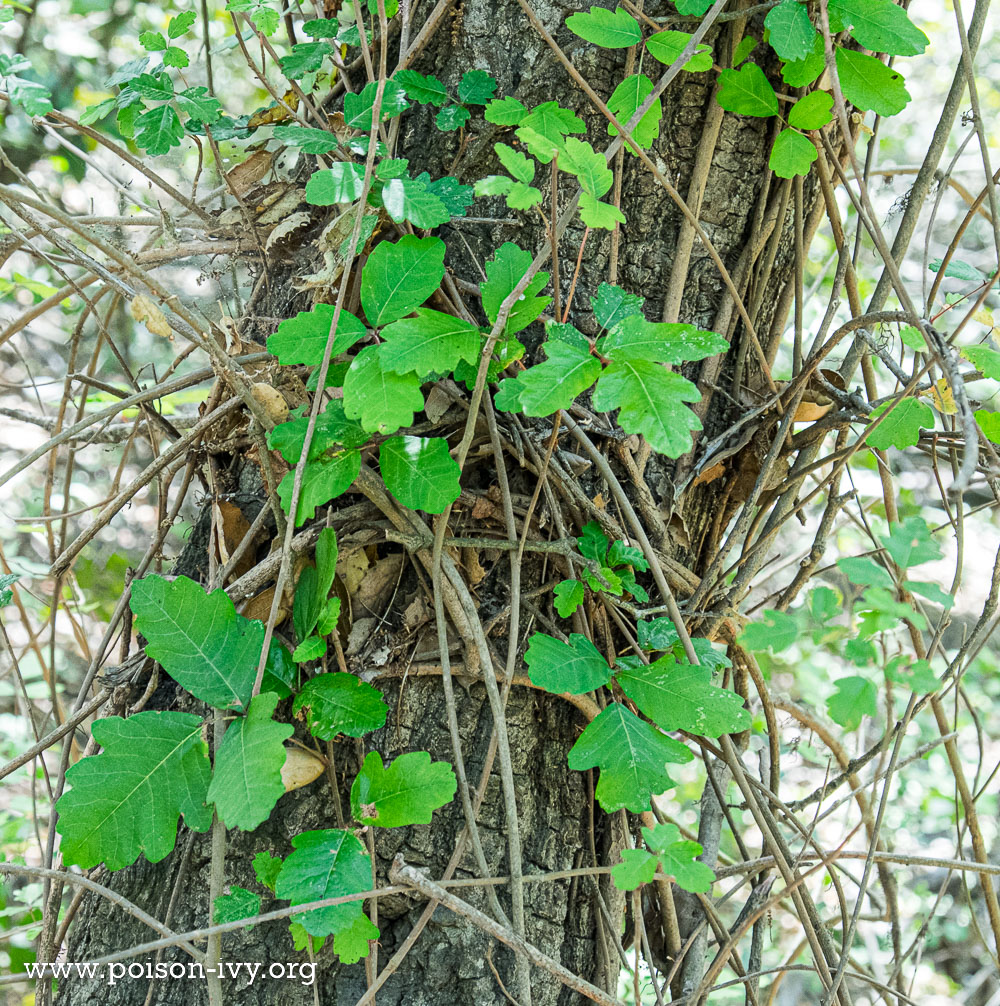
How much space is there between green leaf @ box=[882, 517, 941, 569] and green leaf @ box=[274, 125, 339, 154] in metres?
0.73

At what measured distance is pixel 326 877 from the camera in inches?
29.1

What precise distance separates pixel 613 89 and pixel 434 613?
2.21ft

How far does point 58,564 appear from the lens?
40.6 inches

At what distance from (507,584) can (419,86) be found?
0.60m

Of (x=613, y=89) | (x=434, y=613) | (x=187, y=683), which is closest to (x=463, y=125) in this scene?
(x=613, y=89)

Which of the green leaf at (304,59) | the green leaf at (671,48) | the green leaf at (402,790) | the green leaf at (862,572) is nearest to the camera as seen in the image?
the green leaf at (862,572)

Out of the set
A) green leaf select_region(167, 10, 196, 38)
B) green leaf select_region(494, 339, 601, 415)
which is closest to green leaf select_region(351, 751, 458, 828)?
green leaf select_region(494, 339, 601, 415)

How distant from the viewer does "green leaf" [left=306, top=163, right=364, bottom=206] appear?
0.83m

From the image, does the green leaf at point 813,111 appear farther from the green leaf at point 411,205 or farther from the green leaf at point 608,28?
the green leaf at point 411,205

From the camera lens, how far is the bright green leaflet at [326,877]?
707 millimetres

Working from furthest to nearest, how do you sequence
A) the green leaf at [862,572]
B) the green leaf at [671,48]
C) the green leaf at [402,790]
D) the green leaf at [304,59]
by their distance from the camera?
1. the green leaf at [304,59]
2. the green leaf at [671,48]
3. the green leaf at [402,790]
4. the green leaf at [862,572]

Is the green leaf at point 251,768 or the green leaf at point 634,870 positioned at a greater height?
the green leaf at point 251,768

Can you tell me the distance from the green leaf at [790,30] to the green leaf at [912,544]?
21.0 inches

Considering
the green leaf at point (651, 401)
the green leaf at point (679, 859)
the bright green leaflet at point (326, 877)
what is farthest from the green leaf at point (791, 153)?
the bright green leaflet at point (326, 877)
